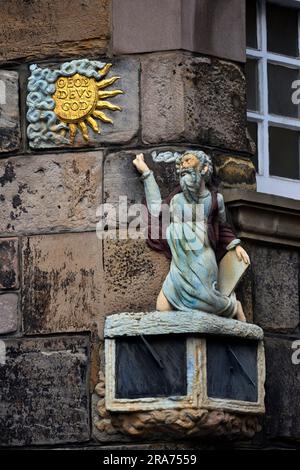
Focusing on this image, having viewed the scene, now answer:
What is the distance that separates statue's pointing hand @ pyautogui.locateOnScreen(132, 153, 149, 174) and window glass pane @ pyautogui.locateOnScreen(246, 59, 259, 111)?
94 cm

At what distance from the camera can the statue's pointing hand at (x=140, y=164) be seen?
1124 centimetres

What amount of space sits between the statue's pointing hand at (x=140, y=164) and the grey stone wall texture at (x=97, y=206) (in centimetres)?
5

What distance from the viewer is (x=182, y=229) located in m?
11.0

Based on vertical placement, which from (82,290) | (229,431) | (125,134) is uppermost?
(125,134)

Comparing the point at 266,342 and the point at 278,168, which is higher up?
the point at 278,168

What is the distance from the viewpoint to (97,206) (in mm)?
11289

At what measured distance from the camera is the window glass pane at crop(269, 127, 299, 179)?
1200 cm

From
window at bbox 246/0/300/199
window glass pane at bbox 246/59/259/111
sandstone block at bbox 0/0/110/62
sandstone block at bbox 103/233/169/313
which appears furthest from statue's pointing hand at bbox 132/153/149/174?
window glass pane at bbox 246/59/259/111

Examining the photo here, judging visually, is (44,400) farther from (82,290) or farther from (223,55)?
(223,55)

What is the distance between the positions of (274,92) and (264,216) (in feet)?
3.22

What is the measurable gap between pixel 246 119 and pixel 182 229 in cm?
87

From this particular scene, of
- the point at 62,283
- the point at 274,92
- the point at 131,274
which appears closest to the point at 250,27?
the point at 274,92

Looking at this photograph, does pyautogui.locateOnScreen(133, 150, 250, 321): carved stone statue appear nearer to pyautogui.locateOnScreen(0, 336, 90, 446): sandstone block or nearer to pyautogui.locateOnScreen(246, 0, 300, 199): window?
pyautogui.locateOnScreen(0, 336, 90, 446): sandstone block

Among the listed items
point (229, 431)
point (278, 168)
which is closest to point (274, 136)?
point (278, 168)
